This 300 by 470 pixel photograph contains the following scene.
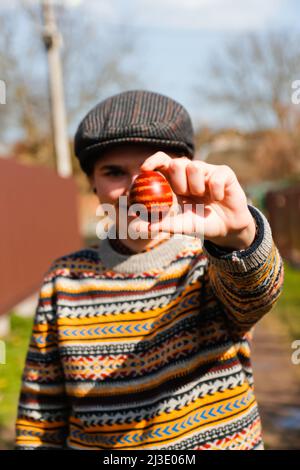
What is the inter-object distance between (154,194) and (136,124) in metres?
0.46

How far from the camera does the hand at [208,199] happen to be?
46.2 inches

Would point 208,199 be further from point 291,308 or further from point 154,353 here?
point 291,308

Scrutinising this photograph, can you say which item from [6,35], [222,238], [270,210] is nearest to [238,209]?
[222,238]

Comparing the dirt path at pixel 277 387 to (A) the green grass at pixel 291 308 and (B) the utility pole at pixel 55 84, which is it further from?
(B) the utility pole at pixel 55 84

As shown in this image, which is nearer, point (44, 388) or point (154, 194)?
point (154, 194)

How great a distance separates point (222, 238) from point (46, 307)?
769 mm

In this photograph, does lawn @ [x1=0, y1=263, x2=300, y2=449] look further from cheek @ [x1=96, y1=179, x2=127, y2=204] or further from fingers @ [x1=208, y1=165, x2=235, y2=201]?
fingers @ [x1=208, y1=165, x2=235, y2=201]

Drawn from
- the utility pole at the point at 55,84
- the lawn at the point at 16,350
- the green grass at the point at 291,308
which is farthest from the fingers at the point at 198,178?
the utility pole at the point at 55,84

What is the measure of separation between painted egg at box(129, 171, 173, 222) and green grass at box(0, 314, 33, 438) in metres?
3.60

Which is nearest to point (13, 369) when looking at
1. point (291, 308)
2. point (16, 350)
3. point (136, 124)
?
point (16, 350)

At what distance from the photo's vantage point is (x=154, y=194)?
128 centimetres

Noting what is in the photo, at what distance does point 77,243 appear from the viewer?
13.5 metres

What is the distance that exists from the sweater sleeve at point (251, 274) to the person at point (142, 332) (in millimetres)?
11

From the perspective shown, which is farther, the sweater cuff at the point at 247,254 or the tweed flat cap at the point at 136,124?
the tweed flat cap at the point at 136,124
